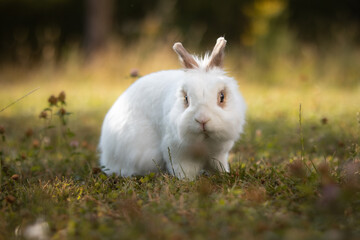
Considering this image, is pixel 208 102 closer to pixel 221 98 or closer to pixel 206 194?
pixel 221 98

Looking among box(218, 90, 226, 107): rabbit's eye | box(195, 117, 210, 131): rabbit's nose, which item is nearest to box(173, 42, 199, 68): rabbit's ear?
box(218, 90, 226, 107): rabbit's eye

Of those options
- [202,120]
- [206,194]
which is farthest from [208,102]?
[206,194]

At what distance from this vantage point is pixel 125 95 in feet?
10.3

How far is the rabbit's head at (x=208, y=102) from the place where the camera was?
2.34 metres

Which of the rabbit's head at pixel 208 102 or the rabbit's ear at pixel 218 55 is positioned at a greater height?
the rabbit's ear at pixel 218 55

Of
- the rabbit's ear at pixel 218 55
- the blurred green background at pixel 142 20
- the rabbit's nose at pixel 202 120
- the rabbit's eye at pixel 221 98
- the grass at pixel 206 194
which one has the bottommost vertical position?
the grass at pixel 206 194

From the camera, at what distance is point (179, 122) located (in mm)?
2395

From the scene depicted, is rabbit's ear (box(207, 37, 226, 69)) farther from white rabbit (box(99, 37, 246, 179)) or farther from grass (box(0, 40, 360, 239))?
grass (box(0, 40, 360, 239))

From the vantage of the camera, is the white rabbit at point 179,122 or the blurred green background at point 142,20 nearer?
the white rabbit at point 179,122

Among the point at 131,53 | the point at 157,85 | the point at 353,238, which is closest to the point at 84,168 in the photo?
the point at 157,85

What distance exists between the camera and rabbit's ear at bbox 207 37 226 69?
261 centimetres

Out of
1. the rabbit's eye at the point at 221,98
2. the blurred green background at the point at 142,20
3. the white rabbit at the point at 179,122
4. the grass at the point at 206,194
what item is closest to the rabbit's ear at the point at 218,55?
the white rabbit at the point at 179,122

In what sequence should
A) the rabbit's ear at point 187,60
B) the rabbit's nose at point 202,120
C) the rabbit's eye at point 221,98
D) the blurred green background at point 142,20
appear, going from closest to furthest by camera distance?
1. the rabbit's nose at point 202,120
2. the rabbit's eye at point 221,98
3. the rabbit's ear at point 187,60
4. the blurred green background at point 142,20

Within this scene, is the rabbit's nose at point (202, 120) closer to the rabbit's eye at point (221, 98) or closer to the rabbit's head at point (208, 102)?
the rabbit's head at point (208, 102)
